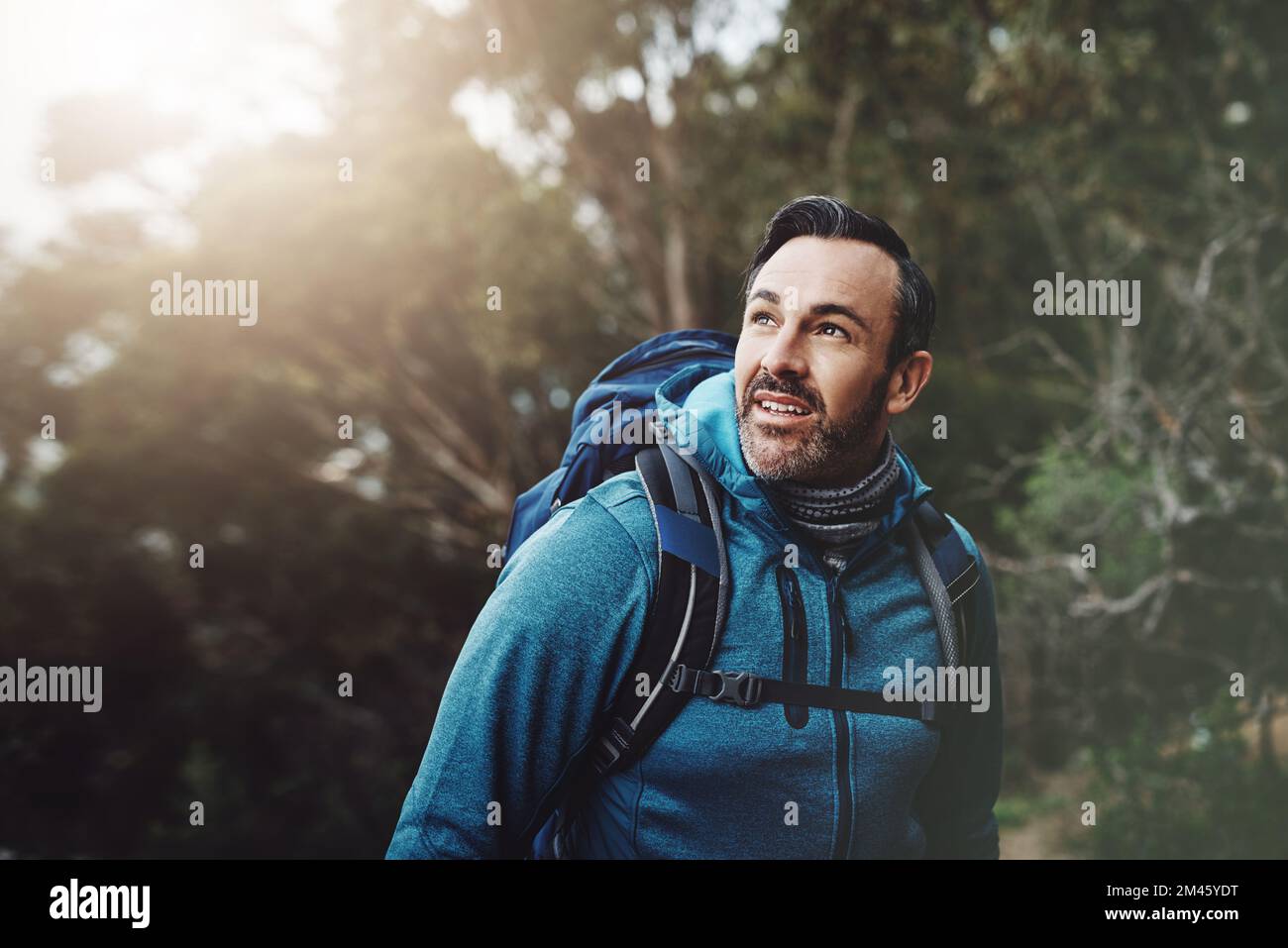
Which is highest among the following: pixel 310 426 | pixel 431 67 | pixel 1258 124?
pixel 431 67

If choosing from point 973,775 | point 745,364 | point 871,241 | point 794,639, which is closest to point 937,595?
point 794,639

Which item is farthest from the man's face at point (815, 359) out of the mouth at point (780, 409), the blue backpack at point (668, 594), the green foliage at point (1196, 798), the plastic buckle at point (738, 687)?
the green foliage at point (1196, 798)

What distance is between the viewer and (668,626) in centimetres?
145

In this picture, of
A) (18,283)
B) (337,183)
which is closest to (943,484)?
(337,183)

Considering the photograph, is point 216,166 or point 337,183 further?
point 216,166

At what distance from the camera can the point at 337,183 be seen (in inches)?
341

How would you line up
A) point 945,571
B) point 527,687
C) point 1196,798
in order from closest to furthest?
point 527,687 < point 945,571 < point 1196,798

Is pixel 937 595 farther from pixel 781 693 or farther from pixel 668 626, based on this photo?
pixel 668 626

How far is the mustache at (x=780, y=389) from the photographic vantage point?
65.2 inches

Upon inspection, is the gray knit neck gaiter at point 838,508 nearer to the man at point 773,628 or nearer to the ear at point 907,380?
the man at point 773,628

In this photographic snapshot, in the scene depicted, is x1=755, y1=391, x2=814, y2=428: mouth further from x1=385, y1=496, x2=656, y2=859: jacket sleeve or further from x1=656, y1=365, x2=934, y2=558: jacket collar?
x1=385, y1=496, x2=656, y2=859: jacket sleeve

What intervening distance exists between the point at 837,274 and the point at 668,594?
65 centimetres
